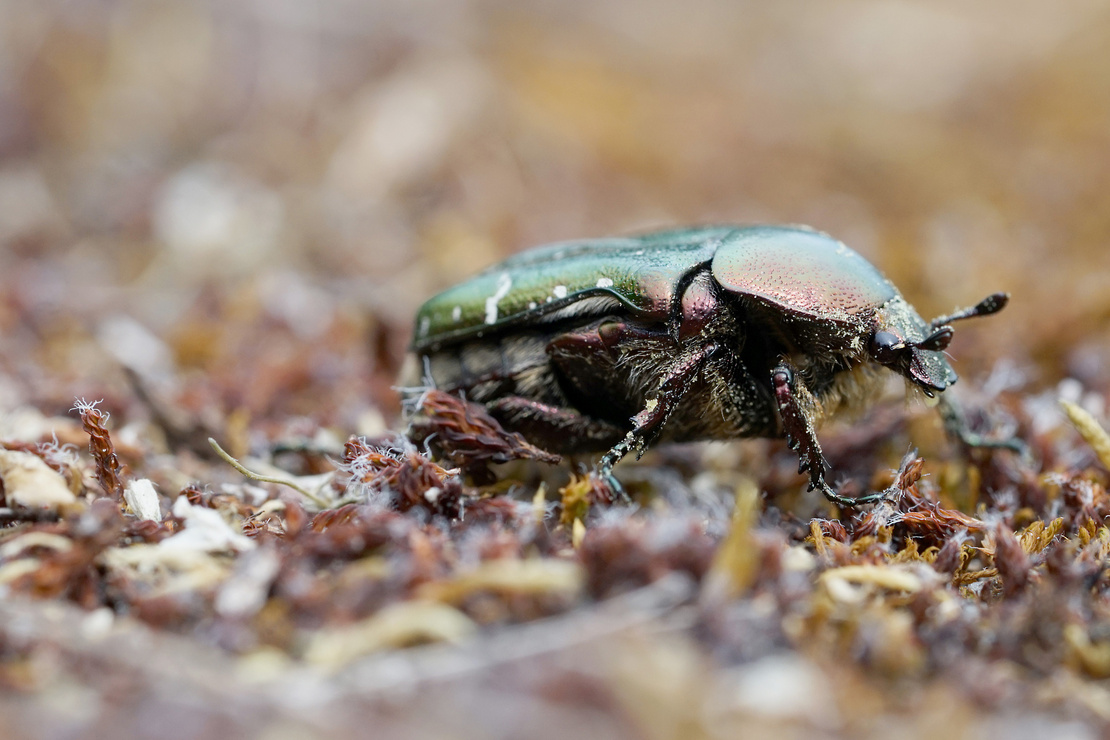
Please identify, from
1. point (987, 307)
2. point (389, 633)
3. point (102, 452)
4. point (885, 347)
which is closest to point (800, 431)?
point (885, 347)

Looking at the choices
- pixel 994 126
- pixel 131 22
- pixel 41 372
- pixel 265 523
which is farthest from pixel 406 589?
pixel 131 22

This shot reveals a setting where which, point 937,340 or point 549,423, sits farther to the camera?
point 549,423

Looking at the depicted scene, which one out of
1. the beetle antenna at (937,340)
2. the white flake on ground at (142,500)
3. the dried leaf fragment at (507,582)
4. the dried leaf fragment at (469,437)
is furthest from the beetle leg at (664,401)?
the white flake on ground at (142,500)

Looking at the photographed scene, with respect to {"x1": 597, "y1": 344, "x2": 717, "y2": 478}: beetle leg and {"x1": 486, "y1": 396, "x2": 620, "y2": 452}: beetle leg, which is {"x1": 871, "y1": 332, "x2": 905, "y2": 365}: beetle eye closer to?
{"x1": 597, "y1": 344, "x2": 717, "y2": 478}: beetle leg

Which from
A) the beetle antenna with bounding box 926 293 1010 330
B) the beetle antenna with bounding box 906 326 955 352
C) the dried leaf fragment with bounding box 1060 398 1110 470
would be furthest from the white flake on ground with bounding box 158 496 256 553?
the dried leaf fragment with bounding box 1060 398 1110 470

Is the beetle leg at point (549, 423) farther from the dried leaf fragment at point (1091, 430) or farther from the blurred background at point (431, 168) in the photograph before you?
the dried leaf fragment at point (1091, 430)

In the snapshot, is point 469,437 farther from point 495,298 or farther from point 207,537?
point 207,537

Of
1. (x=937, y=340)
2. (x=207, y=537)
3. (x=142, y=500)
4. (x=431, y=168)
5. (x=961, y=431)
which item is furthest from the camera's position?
(x=431, y=168)
